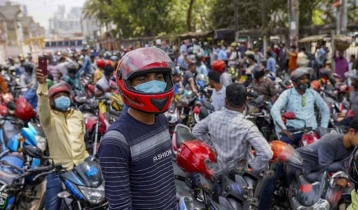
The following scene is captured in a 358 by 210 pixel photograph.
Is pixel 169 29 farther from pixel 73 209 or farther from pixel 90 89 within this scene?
pixel 73 209

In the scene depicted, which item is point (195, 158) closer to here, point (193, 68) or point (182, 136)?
point (182, 136)

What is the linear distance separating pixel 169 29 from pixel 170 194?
34027 mm

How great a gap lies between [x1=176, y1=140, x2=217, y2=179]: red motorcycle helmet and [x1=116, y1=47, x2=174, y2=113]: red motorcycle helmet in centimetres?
96

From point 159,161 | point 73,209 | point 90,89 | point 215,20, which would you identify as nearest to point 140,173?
point 159,161

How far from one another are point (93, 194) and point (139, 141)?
1480mm

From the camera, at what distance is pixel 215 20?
29156 mm

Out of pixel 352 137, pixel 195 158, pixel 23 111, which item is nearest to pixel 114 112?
pixel 23 111

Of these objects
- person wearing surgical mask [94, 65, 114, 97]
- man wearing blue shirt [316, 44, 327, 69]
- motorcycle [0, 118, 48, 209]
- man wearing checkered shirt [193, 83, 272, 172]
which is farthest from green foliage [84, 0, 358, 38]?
man wearing checkered shirt [193, 83, 272, 172]

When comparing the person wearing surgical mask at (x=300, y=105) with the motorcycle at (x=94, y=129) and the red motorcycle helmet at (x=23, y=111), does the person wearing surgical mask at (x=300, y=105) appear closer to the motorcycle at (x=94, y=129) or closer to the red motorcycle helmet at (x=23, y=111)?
the motorcycle at (x=94, y=129)

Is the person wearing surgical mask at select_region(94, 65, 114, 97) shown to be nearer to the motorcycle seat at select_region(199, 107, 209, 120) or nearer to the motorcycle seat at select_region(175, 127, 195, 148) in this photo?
the motorcycle seat at select_region(199, 107, 209, 120)

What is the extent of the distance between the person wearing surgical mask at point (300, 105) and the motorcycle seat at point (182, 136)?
1335 mm

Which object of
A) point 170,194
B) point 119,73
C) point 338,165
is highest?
point 119,73

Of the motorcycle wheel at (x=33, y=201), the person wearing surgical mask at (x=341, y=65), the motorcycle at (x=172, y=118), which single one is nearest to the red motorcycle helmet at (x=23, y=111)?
the motorcycle wheel at (x=33, y=201)

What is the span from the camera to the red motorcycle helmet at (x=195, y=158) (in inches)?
110
